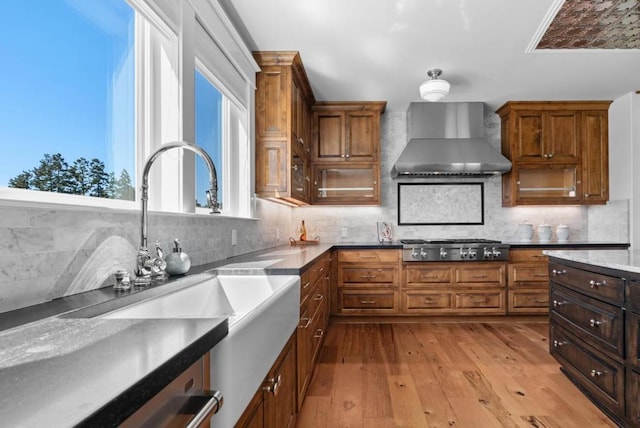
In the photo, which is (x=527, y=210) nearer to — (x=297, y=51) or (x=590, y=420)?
(x=590, y=420)

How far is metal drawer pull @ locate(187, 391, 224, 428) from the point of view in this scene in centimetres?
61

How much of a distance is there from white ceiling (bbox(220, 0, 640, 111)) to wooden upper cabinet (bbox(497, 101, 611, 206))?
0.16 metres

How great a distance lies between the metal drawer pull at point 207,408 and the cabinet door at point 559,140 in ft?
15.3

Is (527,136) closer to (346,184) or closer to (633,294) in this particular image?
(346,184)

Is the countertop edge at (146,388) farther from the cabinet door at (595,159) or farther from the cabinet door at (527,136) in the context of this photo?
the cabinet door at (595,159)

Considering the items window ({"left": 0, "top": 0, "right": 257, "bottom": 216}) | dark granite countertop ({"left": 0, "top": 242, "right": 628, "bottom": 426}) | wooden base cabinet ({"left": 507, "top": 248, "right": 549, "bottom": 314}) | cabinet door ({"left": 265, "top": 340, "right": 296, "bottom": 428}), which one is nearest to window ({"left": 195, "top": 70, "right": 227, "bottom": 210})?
window ({"left": 0, "top": 0, "right": 257, "bottom": 216})

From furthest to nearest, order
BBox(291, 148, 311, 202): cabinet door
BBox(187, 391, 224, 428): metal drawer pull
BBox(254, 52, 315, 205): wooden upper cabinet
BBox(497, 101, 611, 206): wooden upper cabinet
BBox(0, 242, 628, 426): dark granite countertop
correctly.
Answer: BBox(497, 101, 611, 206): wooden upper cabinet, BBox(291, 148, 311, 202): cabinet door, BBox(254, 52, 315, 205): wooden upper cabinet, BBox(187, 391, 224, 428): metal drawer pull, BBox(0, 242, 628, 426): dark granite countertop

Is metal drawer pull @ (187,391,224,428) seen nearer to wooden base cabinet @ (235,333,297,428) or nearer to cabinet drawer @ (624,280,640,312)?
wooden base cabinet @ (235,333,297,428)

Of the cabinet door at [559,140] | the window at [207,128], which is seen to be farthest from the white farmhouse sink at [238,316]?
the cabinet door at [559,140]

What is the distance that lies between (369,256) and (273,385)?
2873 mm

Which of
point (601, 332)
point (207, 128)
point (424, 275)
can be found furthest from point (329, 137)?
point (601, 332)

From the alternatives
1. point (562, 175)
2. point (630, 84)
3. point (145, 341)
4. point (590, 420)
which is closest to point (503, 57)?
point (630, 84)

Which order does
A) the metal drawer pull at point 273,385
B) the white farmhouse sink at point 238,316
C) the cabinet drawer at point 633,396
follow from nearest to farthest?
the white farmhouse sink at point 238,316
the metal drawer pull at point 273,385
the cabinet drawer at point 633,396

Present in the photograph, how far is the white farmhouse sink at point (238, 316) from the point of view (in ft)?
2.64
